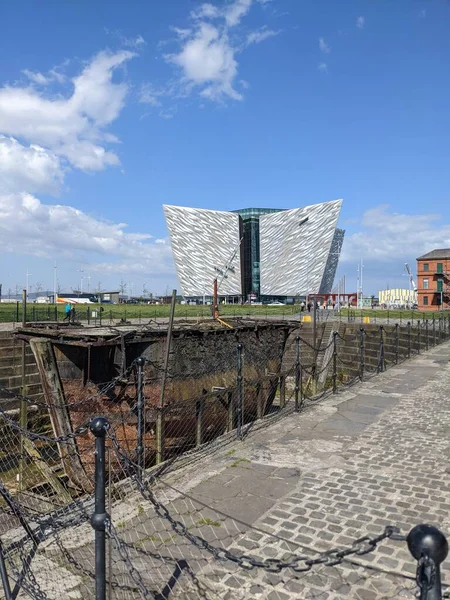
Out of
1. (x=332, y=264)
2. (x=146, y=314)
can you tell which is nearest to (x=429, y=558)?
(x=146, y=314)

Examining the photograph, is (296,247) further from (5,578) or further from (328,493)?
(5,578)

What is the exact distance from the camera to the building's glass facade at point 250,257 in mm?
97500

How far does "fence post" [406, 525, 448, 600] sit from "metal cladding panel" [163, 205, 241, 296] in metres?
90.4

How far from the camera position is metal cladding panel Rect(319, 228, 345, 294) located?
94.7 m

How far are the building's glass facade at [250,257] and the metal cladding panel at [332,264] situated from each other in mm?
13466

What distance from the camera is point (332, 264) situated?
9762cm

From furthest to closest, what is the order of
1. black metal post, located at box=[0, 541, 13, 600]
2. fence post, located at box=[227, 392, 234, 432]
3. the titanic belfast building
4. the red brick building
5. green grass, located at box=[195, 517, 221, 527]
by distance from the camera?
1. the titanic belfast building
2. the red brick building
3. fence post, located at box=[227, 392, 234, 432]
4. green grass, located at box=[195, 517, 221, 527]
5. black metal post, located at box=[0, 541, 13, 600]

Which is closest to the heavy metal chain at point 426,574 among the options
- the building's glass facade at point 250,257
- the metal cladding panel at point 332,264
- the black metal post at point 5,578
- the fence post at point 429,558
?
the fence post at point 429,558

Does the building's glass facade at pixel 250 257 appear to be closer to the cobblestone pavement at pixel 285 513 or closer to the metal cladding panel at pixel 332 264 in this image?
the metal cladding panel at pixel 332 264

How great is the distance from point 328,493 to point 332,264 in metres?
95.1

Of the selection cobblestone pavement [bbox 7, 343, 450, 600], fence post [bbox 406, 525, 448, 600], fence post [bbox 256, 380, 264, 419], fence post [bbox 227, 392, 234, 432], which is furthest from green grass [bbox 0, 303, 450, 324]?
fence post [bbox 406, 525, 448, 600]

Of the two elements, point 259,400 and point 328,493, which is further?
point 259,400

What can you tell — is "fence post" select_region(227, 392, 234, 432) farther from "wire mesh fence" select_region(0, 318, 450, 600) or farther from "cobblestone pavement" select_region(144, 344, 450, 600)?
"cobblestone pavement" select_region(144, 344, 450, 600)

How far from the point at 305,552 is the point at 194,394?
6119 millimetres
